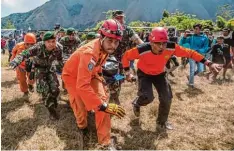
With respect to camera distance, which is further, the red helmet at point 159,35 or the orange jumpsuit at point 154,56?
the orange jumpsuit at point 154,56

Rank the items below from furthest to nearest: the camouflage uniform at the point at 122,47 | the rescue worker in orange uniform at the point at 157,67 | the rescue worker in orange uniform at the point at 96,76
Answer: the camouflage uniform at the point at 122,47 < the rescue worker in orange uniform at the point at 157,67 < the rescue worker in orange uniform at the point at 96,76

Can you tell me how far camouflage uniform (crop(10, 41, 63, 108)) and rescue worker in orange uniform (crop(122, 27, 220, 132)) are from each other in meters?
1.47

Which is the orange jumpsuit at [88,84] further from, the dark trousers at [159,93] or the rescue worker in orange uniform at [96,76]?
the dark trousers at [159,93]

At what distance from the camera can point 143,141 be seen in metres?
5.20

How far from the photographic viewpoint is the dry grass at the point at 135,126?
202 inches

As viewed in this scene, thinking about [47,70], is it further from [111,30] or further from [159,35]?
[111,30]

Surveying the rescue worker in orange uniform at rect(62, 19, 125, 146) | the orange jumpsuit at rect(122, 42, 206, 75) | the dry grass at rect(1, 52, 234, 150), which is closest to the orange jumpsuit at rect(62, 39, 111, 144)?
the rescue worker in orange uniform at rect(62, 19, 125, 146)

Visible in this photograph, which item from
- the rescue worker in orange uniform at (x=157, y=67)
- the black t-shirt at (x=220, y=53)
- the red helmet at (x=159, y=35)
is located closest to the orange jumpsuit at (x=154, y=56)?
the rescue worker in orange uniform at (x=157, y=67)

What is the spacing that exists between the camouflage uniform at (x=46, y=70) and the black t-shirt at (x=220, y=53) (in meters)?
7.19

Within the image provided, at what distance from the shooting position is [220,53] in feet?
39.3

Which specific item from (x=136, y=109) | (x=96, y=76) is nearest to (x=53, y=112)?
(x=136, y=109)

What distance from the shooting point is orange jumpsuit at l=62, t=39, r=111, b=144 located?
397cm

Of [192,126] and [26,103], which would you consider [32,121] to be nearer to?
[26,103]

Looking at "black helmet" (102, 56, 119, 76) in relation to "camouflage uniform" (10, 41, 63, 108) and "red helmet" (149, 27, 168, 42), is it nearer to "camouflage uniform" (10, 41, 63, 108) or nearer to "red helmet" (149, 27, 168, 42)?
"camouflage uniform" (10, 41, 63, 108)
